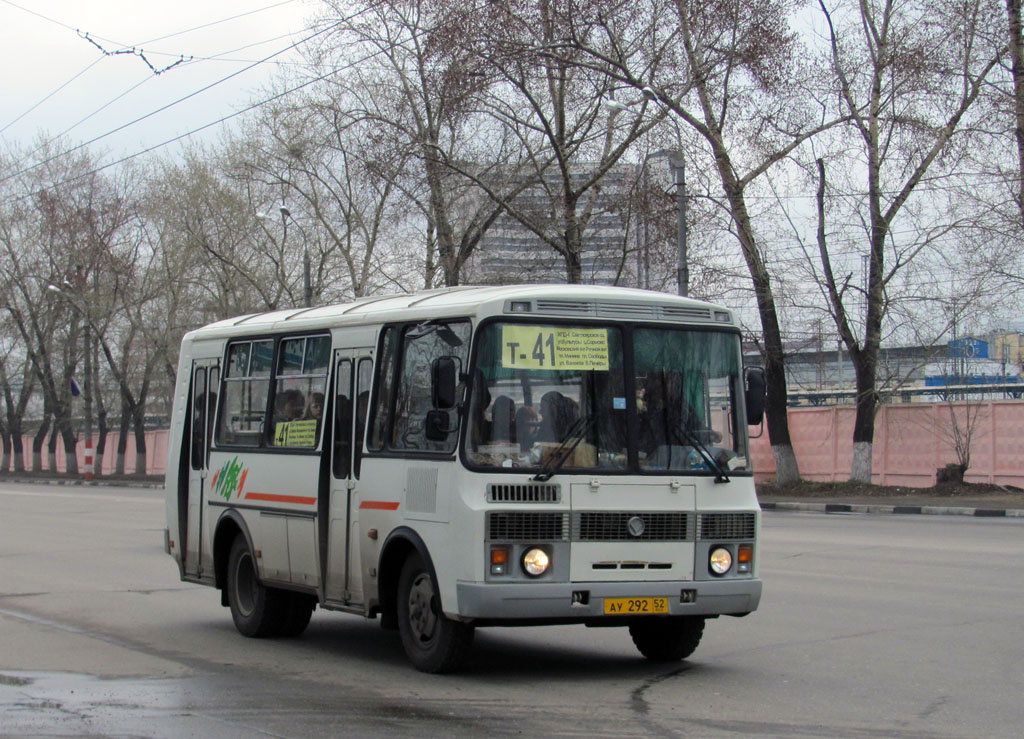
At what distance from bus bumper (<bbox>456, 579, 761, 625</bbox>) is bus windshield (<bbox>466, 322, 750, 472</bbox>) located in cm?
71

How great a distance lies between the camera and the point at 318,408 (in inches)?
399

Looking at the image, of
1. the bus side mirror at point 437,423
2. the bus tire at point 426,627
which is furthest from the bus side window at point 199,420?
the bus side mirror at point 437,423

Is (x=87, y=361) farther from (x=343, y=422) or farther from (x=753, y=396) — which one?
(x=753, y=396)

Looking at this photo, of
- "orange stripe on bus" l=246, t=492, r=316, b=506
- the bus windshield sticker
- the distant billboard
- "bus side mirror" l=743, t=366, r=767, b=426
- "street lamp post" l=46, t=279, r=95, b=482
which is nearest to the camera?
the bus windshield sticker

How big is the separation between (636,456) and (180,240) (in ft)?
154

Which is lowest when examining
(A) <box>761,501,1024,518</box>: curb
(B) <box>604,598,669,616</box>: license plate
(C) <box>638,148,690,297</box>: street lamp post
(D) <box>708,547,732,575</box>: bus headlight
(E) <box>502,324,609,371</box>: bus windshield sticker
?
(A) <box>761,501,1024,518</box>: curb

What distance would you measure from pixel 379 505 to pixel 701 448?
2.19 m

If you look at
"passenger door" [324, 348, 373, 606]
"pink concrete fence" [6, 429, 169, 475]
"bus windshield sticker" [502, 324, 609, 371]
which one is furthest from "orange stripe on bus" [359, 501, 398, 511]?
"pink concrete fence" [6, 429, 169, 475]

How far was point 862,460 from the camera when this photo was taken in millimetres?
32219

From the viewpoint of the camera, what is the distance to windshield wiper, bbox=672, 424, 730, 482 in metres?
8.73

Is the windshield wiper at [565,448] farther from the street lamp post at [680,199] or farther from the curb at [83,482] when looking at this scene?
Answer: the curb at [83,482]

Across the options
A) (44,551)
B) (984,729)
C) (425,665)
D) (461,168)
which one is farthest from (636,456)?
(461,168)

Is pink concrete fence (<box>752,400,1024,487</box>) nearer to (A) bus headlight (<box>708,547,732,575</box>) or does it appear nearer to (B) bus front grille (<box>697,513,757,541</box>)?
(B) bus front grille (<box>697,513,757,541</box>)

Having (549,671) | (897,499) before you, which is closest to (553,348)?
(549,671)
